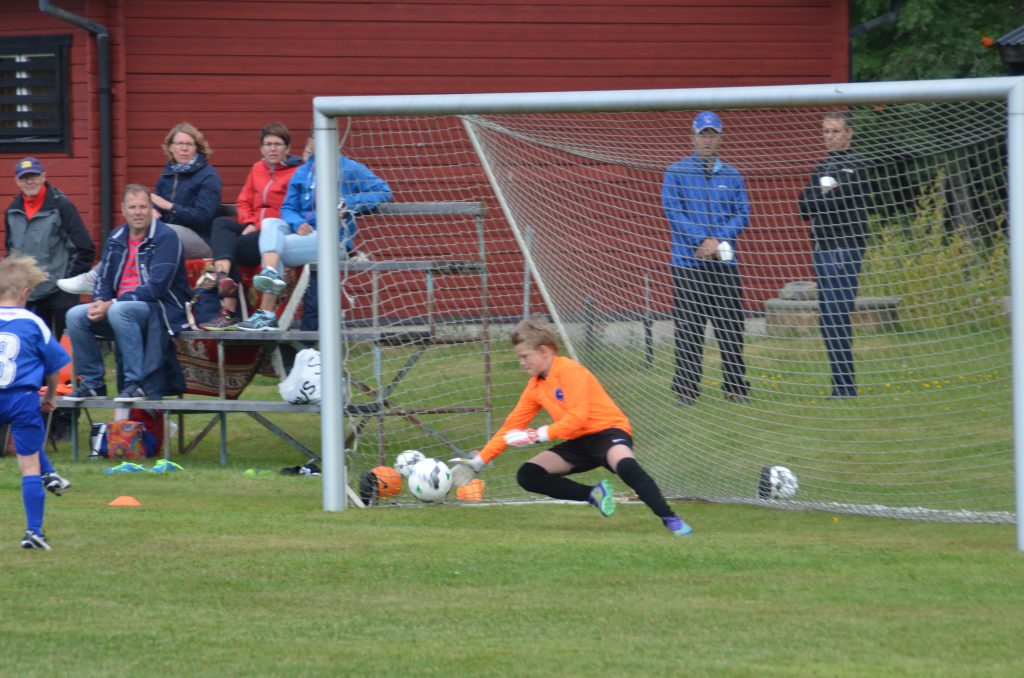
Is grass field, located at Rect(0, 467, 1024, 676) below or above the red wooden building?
below

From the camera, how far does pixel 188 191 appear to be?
11.2 m

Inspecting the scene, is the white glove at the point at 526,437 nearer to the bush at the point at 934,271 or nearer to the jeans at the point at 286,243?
the bush at the point at 934,271

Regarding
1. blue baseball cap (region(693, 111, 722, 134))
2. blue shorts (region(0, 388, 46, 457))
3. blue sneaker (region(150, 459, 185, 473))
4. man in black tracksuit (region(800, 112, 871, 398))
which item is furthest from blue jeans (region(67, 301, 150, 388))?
man in black tracksuit (region(800, 112, 871, 398))

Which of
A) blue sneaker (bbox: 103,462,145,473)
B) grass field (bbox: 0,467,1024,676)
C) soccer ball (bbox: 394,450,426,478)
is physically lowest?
blue sneaker (bbox: 103,462,145,473)

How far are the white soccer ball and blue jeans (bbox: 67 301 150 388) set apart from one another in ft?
14.5

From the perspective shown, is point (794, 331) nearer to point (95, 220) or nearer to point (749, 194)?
point (749, 194)

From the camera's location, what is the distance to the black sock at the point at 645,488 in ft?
24.4

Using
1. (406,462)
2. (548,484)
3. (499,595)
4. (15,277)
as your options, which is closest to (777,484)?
(548,484)

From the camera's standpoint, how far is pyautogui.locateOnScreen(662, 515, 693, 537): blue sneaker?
736cm

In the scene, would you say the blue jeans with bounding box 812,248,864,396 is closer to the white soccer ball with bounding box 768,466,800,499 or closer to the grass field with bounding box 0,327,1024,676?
the grass field with bounding box 0,327,1024,676

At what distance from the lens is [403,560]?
6.64 m

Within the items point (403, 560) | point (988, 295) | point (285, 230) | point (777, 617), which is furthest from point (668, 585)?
point (285, 230)

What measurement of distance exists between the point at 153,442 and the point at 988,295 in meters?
5.72

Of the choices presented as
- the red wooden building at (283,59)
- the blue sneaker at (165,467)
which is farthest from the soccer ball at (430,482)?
the red wooden building at (283,59)
